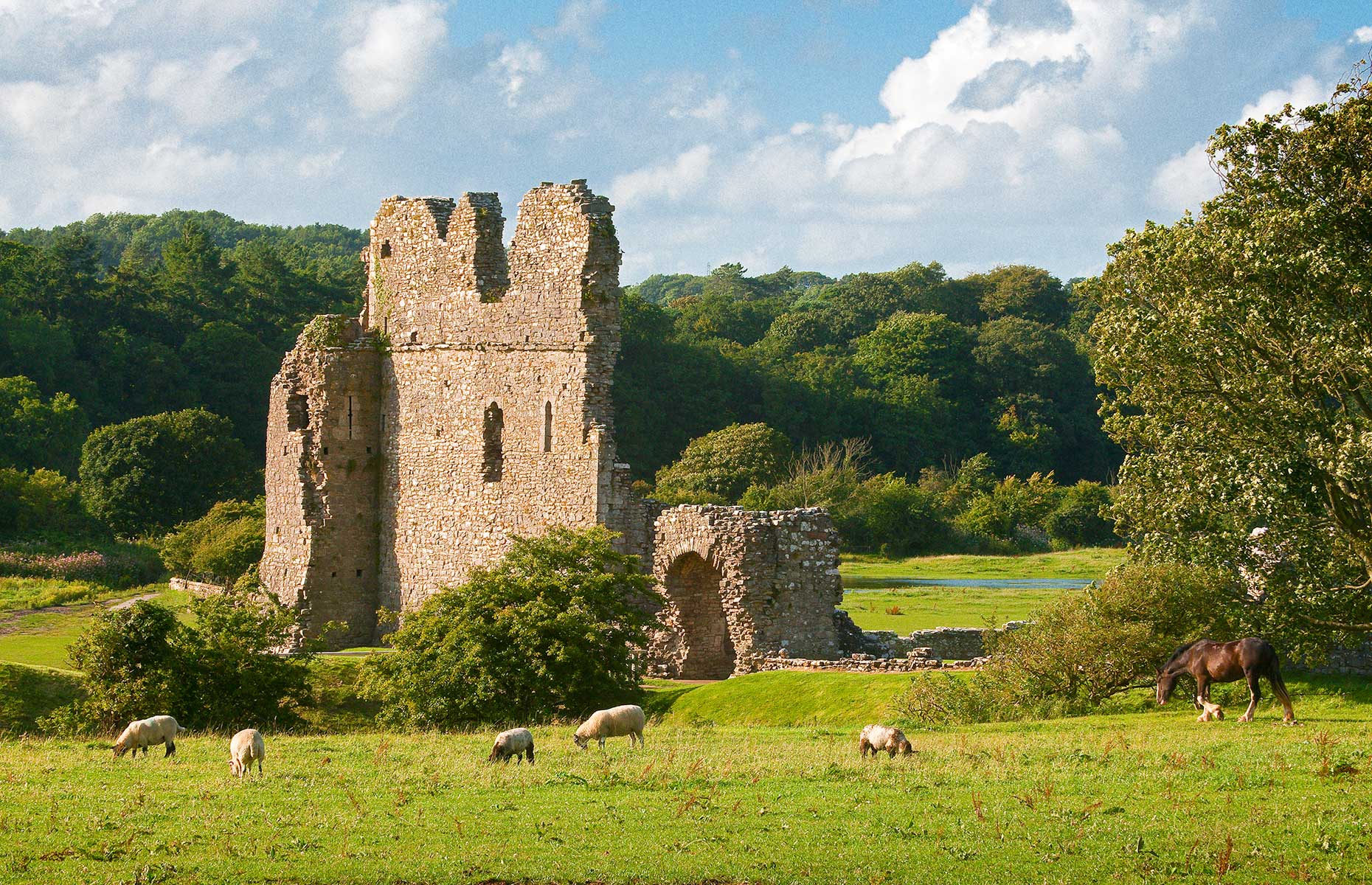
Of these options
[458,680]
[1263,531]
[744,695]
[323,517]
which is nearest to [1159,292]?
[1263,531]

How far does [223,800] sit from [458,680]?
9.05 meters

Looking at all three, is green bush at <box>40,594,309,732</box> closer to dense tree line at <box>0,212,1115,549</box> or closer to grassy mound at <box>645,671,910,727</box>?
grassy mound at <box>645,671,910,727</box>

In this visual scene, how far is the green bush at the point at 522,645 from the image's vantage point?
2272cm

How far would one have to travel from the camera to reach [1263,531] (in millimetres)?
20953

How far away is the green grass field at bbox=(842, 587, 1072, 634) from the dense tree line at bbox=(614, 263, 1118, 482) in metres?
30.1

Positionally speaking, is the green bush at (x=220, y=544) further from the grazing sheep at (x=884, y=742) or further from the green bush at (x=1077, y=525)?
the green bush at (x=1077, y=525)

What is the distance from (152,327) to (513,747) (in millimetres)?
57136

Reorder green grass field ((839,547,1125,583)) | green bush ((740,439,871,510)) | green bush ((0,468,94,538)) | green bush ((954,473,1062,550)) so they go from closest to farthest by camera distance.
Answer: green bush ((0,468,94,538)) → green grass field ((839,547,1125,583)) → green bush ((740,439,871,510)) → green bush ((954,473,1062,550))

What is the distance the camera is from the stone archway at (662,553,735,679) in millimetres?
28438

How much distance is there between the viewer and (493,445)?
30266mm

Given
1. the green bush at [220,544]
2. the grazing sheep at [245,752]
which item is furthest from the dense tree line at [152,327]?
the grazing sheep at [245,752]

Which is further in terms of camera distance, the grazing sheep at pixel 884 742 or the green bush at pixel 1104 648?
the green bush at pixel 1104 648

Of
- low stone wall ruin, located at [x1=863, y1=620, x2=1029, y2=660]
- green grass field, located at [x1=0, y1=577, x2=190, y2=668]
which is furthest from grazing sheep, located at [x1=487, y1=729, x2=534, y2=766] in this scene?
low stone wall ruin, located at [x1=863, y1=620, x2=1029, y2=660]

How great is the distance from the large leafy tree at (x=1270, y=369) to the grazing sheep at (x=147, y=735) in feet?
40.9
